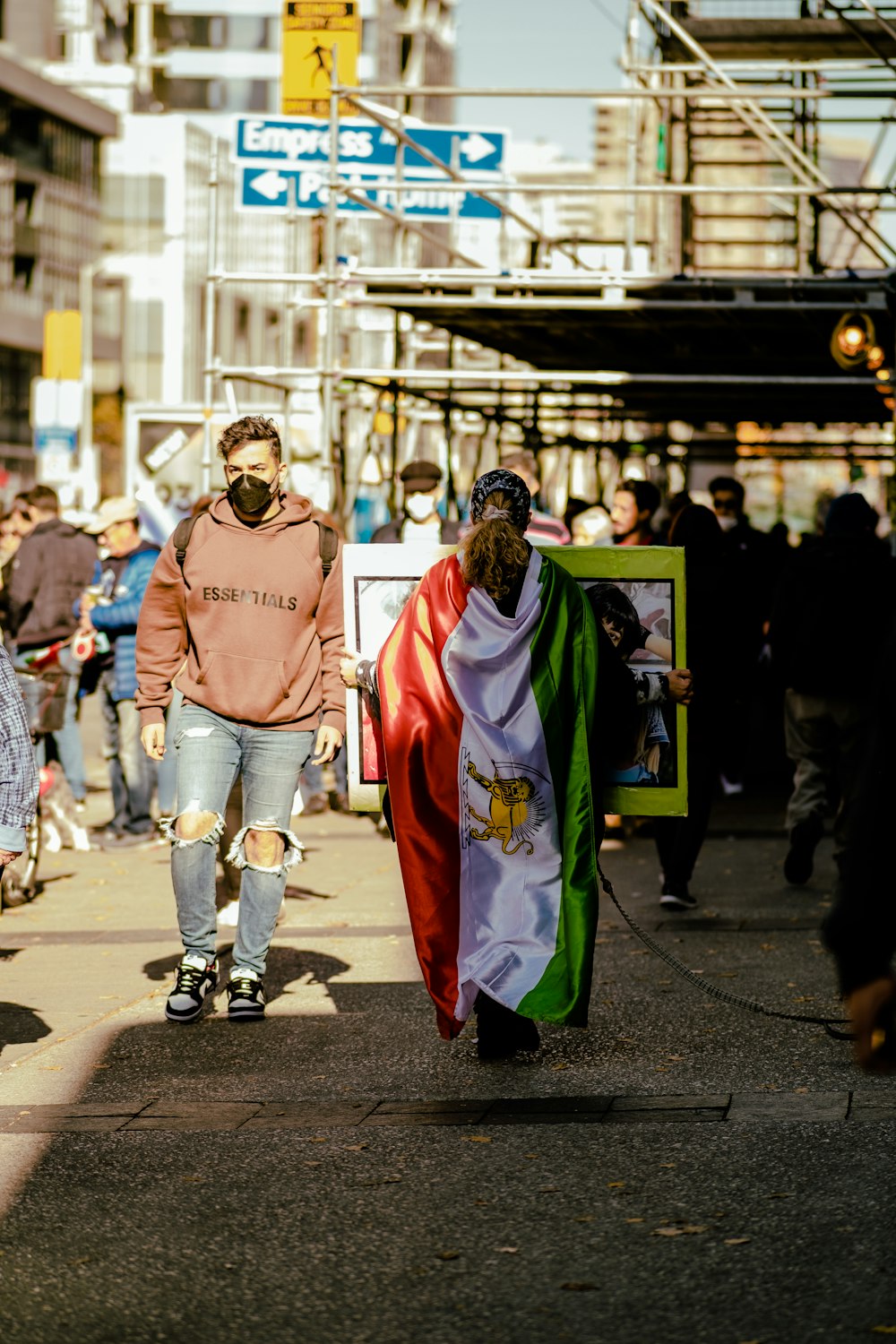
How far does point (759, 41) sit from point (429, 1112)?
1339 centimetres

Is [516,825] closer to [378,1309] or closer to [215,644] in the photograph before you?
[215,644]

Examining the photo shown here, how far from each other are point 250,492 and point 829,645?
3.69 m

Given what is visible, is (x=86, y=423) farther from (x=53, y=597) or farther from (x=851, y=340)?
(x=851, y=340)

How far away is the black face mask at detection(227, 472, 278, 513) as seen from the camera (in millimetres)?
7289

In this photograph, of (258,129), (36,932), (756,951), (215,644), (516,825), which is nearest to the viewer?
(516,825)

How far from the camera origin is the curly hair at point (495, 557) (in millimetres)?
6531

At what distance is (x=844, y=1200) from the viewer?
5.11 m

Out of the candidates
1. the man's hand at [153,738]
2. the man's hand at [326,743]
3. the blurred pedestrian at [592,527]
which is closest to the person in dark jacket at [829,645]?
the blurred pedestrian at [592,527]

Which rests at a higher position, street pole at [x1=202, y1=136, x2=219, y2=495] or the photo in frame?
street pole at [x1=202, y1=136, x2=219, y2=495]

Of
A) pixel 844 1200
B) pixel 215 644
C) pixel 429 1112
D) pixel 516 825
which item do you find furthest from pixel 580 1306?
pixel 215 644

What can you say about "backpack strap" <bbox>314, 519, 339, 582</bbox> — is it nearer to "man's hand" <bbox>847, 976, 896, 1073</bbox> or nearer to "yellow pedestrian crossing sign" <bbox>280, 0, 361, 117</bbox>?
"man's hand" <bbox>847, 976, 896, 1073</bbox>

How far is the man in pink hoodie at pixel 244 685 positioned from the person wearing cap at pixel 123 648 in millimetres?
4949

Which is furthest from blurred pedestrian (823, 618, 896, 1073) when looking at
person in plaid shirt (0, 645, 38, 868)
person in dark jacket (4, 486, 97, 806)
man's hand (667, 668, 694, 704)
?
person in dark jacket (4, 486, 97, 806)

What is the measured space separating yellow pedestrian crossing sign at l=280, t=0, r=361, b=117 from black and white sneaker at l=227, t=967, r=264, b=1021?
800cm
